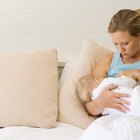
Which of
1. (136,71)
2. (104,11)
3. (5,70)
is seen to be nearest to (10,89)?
(5,70)

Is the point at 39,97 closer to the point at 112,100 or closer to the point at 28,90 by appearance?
the point at 28,90

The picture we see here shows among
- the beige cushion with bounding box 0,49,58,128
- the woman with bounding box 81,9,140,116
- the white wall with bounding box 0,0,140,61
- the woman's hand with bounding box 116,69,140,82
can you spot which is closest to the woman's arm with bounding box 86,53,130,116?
the woman with bounding box 81,9,140,116

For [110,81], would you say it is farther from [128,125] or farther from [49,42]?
[49,42]

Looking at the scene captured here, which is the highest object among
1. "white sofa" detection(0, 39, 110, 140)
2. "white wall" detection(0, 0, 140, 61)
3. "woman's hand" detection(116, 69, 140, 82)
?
"white wall" detection(0, 0, 140, 61)

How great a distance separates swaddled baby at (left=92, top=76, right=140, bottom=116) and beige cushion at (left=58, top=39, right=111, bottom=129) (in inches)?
4.5

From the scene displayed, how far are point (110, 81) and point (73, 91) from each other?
262mm

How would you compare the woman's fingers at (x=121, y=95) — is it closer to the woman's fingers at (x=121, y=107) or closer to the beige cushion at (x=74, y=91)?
the woman's fingers at (x=121, y=107)

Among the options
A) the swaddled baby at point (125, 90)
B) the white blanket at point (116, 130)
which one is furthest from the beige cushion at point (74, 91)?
the white blanket at point (116, 130)

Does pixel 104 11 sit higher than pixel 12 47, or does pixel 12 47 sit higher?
pixel 104 11

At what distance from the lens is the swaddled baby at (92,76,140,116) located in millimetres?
1513

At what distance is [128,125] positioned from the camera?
1.31 metres

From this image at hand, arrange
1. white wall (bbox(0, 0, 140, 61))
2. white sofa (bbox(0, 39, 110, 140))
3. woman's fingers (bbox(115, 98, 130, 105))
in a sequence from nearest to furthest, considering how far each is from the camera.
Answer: woman's fingers (bbox(115, 98, 130, 105))
white sofa (bbox(0, 39, 110, 140))
white wall (bbox(0, 0, 140, 61))

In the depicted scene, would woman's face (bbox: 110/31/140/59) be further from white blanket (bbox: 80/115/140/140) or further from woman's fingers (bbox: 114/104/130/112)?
white blanket (bbox: 80/115/140/140)

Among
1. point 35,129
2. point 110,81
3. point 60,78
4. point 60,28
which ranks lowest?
point 35,129
